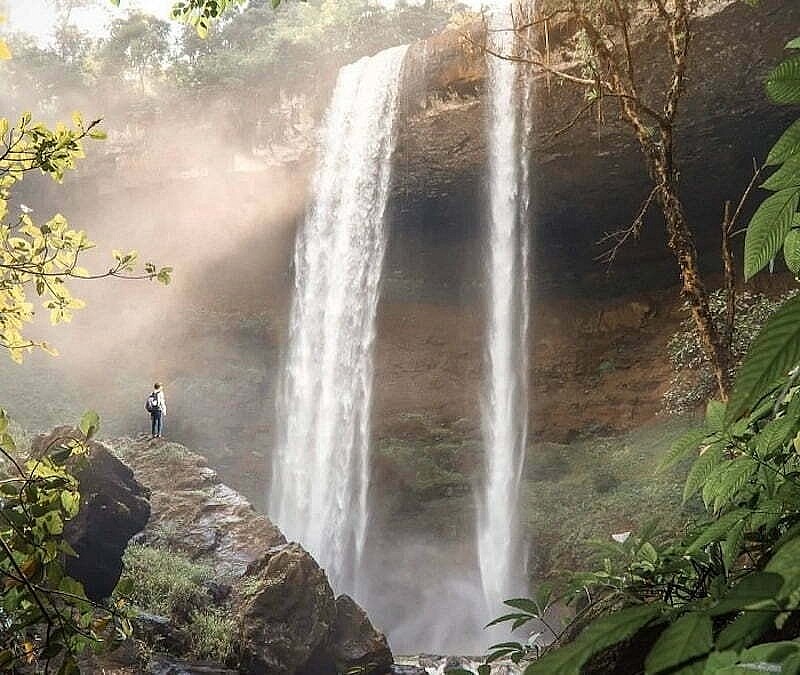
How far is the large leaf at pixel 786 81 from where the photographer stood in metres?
0.77

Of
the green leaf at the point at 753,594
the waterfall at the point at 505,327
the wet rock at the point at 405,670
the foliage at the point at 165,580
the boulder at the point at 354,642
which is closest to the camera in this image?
the green leaf at the point at 753,594

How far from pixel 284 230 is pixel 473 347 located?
246 inches

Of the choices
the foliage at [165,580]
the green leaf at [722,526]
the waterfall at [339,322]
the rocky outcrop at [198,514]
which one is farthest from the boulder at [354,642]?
the green leaf at [722,526]

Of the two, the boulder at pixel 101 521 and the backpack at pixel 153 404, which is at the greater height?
the backpack at pixel 153 404

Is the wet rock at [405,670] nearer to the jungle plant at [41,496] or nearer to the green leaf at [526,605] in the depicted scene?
the jungle plant at [41,496]

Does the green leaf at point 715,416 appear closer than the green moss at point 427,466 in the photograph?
Yes

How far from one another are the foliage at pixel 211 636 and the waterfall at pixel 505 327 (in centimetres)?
658

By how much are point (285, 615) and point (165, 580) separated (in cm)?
181

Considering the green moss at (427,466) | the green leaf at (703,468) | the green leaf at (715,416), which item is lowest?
the green leaf at (703,468)

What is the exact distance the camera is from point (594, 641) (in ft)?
1.93

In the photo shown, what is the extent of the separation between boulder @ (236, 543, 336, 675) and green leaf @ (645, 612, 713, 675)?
26.1 ft

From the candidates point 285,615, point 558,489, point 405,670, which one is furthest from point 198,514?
point 558,489

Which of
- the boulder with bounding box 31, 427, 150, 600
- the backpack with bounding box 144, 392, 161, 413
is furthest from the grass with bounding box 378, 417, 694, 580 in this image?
the boulder with bounding box 31, 427, 150, 600

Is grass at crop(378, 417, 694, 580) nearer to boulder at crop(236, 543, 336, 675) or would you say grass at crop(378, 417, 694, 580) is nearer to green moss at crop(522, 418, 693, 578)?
green moss at crop(522, 418, 693, 578)
